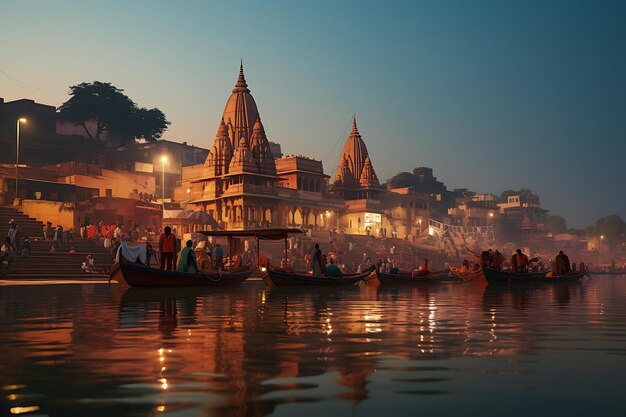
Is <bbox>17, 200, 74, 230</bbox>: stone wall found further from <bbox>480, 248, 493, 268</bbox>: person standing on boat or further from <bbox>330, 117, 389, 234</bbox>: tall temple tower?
<bbox>330, 117, 389, 234</bbox>: tall temple tower

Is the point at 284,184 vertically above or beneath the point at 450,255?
above

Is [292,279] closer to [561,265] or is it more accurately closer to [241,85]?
[561,265]

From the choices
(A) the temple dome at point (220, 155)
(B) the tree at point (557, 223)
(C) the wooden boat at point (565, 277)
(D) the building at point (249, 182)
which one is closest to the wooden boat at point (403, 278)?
(C) the wooden boat at point (565, 277)

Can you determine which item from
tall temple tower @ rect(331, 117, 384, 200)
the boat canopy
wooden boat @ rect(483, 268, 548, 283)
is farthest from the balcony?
the boat canopy

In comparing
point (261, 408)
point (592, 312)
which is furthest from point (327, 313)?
point (261, 408)

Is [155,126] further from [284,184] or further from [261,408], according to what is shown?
[261,408]

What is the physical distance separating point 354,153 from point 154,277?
7243 cm

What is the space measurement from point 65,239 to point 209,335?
32369 mm

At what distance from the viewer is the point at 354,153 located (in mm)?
94062

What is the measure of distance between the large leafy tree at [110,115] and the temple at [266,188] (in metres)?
7.51

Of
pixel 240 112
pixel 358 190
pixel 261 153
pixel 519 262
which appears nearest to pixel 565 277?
pixel 519 262

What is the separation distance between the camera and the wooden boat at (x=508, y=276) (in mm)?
31641

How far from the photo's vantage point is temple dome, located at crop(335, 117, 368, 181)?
92.6 metres

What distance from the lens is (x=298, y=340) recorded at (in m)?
8.56
